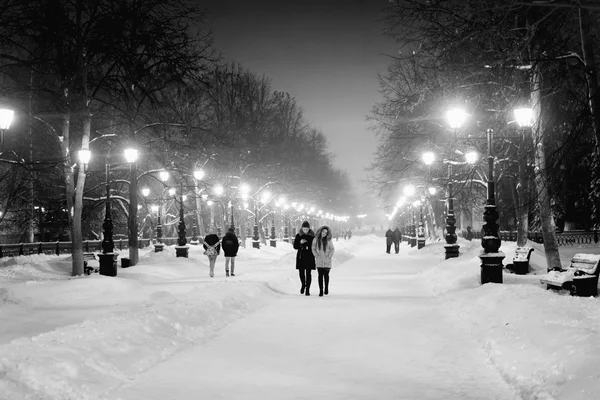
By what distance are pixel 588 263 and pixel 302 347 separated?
7.82m

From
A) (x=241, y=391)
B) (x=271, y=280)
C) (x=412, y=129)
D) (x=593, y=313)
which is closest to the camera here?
(x=241, y=391)

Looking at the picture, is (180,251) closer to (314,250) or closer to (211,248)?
(211,248)

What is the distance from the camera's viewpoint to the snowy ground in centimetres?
577

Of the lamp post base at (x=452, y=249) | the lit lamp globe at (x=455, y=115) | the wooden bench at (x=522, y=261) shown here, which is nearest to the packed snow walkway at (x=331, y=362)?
the lit lamp globe at (x=455, y=115)

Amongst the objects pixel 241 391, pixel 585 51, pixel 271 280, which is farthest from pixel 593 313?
pixel 271 280

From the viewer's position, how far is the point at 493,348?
777 cm

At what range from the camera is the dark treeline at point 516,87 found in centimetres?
1147

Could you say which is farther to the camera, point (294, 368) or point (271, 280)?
point (271, 280)

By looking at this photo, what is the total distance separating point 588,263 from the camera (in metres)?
12.9

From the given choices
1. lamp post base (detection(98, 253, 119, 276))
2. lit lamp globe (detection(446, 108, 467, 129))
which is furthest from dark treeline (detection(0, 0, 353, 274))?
lit lamp globe (detection(446, 108, 467, 129))

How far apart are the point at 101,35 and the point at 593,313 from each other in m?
17.4

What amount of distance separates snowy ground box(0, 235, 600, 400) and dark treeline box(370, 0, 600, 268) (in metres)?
2.42

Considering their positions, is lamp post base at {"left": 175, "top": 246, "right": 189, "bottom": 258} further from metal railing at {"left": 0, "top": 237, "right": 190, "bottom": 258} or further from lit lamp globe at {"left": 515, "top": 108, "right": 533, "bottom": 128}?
lit lamp globe at {"left": 515, "top": 108, "right": 533, "bottom": 128}

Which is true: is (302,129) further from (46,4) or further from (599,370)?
(599,370)
